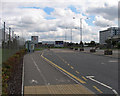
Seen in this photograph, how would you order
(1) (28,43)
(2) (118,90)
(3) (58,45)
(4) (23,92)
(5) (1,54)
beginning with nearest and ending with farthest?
(4) (23,92), (2) (118,90), (5) (1,54), (1) (28,43), (3) (58,45)

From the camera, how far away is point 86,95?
24.0 feet

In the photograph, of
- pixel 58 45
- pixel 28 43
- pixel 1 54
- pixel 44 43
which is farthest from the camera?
pixel 44 43

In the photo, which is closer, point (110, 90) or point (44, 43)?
point (110, 90)

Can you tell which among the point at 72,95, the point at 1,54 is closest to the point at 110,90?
the point at 72,95

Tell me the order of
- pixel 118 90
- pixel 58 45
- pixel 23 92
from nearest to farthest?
pixel 23 92 → pixel 118 90 → pixel 58 45

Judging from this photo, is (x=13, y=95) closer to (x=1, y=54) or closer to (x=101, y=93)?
(x=101, y=93)

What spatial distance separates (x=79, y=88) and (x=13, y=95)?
295 centimetres

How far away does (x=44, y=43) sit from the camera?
135 metres

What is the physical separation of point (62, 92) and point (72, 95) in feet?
1.87

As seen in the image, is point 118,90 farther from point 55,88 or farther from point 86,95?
point 55,88

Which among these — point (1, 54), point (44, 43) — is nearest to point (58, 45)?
point (44, 43)

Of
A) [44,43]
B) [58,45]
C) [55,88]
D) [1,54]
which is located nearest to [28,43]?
[1,54]


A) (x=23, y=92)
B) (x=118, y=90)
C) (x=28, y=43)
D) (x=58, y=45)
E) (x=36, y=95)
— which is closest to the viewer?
(x=36, y=95)

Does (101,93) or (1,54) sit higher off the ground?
(1,54)
